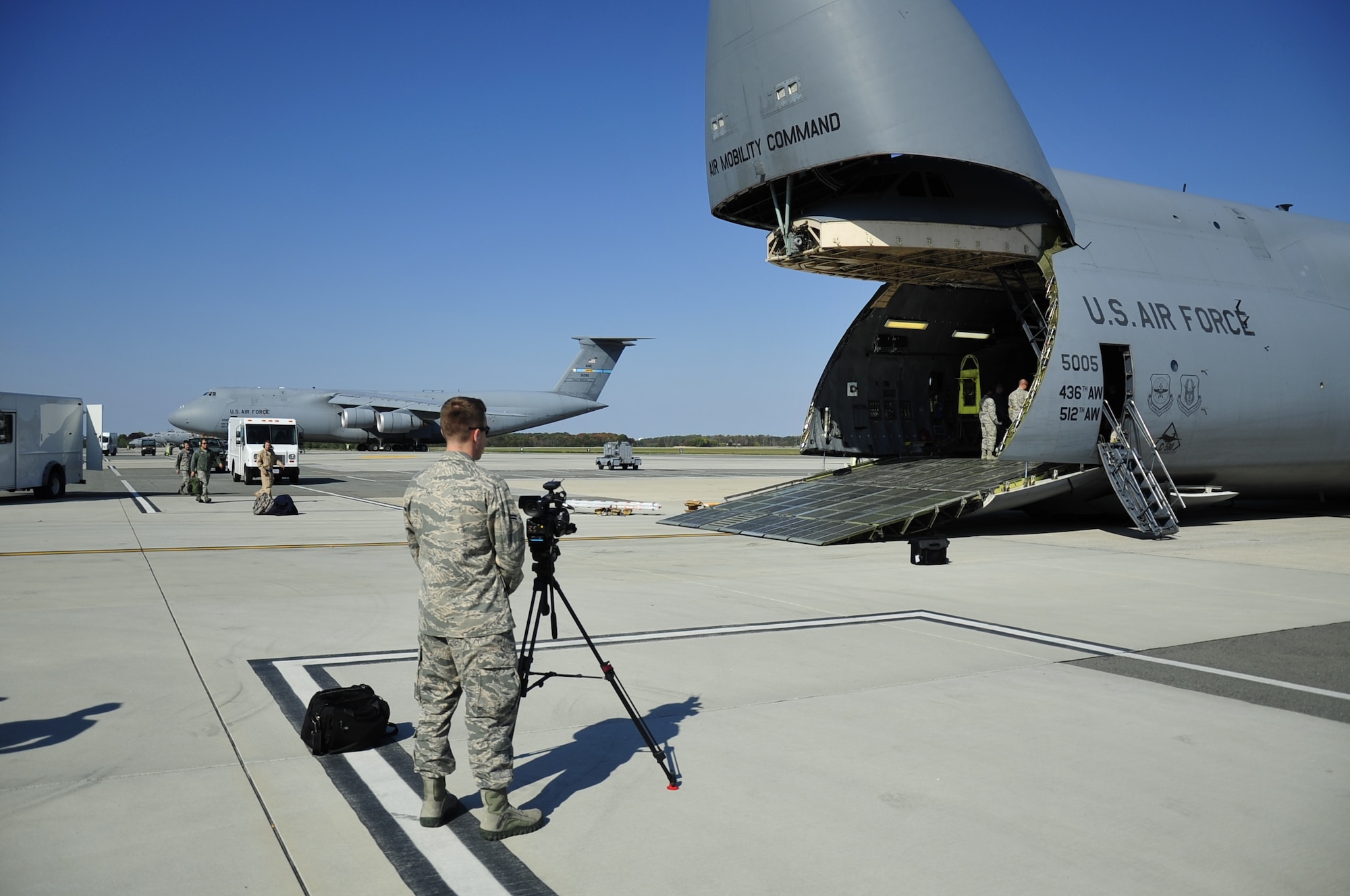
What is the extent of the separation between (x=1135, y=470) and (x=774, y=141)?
925cm

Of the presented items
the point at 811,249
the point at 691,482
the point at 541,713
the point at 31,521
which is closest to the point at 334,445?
the point at 691,482

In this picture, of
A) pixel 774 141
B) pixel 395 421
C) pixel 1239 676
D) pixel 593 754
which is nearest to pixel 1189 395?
pixel 774 141

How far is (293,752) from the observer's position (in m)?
5.13

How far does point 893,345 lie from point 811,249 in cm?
A: 682

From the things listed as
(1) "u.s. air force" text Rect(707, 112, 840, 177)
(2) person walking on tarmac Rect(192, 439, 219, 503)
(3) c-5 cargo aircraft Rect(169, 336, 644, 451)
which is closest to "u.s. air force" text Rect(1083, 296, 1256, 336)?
(1) "u.s. air force" text Rect(707, 112, 840, 177)

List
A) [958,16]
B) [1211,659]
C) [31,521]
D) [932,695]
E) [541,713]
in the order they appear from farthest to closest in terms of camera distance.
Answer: [31,521], [958,16], [1211,659], [932,695], [541,713]

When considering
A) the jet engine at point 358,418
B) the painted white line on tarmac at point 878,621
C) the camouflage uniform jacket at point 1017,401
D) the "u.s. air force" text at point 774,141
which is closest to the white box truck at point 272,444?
the "u.s. air force" text at point 774,141

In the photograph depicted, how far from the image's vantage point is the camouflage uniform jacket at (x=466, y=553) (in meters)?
4.18

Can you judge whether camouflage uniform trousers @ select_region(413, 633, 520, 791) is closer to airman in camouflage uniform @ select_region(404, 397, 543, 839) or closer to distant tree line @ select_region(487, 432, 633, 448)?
airman in camouflage uniform @ select_region(404, 397, 543, 839)

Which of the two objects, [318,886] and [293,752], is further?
[293,752]

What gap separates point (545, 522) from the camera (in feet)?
16.0

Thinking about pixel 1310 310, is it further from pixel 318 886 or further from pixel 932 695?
pixel 318 886

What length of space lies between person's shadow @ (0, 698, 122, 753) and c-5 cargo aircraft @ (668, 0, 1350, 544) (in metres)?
11.3

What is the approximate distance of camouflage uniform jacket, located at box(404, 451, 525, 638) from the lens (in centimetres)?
418
